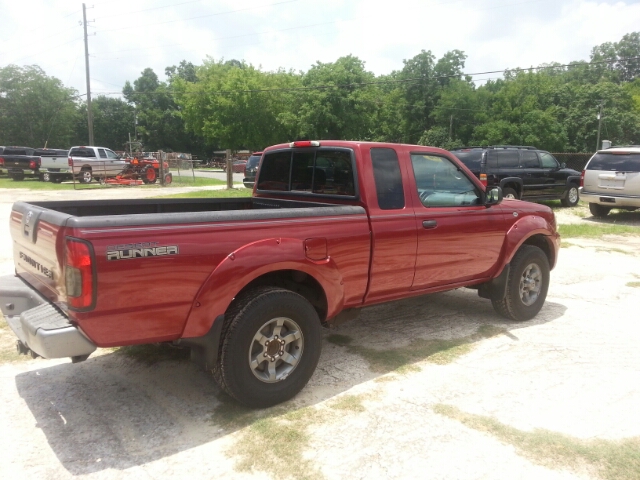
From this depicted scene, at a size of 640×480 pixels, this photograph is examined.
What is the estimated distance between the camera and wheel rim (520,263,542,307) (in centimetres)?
567

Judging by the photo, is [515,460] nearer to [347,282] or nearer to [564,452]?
[564,452]

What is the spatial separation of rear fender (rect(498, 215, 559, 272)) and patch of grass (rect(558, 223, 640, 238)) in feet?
21.1

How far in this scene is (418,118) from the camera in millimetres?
64500

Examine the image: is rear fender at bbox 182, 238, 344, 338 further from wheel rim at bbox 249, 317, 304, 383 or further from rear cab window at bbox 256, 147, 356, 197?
rear cab window at bbox 256, 147, 356, 197

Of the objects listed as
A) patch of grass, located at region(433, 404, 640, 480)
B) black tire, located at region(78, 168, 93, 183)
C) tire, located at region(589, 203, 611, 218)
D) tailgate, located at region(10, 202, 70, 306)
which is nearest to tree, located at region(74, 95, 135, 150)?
black tire, located at region(78, 168, 93, 183)

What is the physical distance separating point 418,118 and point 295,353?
64.0m

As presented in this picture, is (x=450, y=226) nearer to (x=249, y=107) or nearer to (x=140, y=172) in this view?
(x=140, y=172)

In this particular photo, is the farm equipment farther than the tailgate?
Yes

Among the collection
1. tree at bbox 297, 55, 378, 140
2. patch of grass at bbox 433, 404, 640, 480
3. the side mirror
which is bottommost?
patch of grass at bbox 433, 404, 640, 480

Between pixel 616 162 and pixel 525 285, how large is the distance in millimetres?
10027

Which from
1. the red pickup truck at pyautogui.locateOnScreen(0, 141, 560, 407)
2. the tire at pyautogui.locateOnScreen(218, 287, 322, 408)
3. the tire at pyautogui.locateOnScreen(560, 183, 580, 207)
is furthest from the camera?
the tire at pyautogui.locateOnScreen(560, 183, 580, 207)

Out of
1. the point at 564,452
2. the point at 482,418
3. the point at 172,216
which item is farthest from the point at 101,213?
the point at 564,452

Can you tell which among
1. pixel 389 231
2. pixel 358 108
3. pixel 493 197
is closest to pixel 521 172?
pixel 493 197

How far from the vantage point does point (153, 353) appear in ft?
15.2
